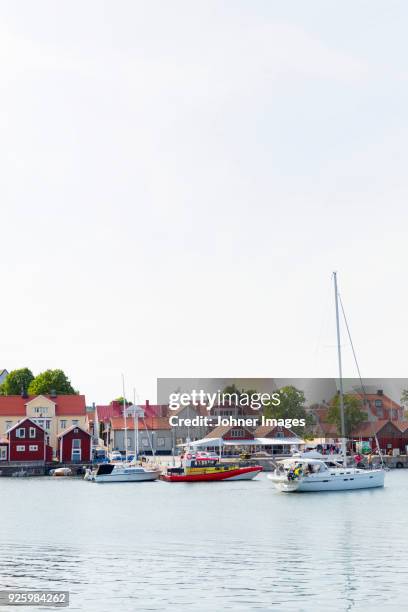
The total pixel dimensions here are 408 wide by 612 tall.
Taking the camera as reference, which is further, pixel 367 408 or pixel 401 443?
pixel 367 408

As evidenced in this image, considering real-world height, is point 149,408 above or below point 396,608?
above

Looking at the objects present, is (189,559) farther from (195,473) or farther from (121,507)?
(195,473)

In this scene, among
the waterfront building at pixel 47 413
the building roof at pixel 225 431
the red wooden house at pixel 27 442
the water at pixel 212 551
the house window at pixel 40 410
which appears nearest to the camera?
the water at pixel 212 551

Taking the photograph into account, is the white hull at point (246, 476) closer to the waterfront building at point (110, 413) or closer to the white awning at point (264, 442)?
the white awning at point (264, 442)

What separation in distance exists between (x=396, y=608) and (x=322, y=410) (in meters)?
150

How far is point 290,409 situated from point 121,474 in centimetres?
5126

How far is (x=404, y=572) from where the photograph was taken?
3766 centimetres

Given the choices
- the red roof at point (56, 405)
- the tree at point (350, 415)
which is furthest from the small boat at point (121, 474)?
the tree at point (350, 415)

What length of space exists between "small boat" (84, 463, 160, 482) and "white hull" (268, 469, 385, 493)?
24370 millimetres

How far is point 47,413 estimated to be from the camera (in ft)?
447

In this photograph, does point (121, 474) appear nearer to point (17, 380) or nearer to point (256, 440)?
point (256, 440)

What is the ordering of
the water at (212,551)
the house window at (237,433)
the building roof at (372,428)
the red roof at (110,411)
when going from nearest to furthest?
1. the water at (212,551)
2. the house window at (237,433)
3. the building roof at (372,428)
4. the red roof at (110,411)

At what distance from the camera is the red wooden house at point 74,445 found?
126m

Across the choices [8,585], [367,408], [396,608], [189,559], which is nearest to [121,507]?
[189,559]
